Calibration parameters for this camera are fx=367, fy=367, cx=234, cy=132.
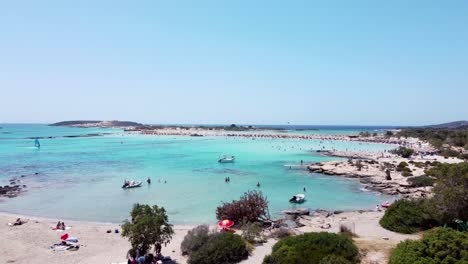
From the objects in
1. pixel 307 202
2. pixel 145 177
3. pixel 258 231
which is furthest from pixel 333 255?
pixel 145 177

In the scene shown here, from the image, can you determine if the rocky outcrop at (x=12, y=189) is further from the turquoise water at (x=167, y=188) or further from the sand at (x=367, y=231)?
the sand at (x=367, y=231)

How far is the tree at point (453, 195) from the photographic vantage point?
19969 millimetres

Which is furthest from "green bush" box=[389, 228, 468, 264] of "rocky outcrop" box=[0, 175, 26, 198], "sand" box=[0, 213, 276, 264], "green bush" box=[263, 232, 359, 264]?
"rocky outcrop" box=[0, 175, 26, 198]

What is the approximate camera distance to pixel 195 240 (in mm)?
18531

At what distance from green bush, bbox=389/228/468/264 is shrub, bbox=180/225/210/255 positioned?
28.5 feet

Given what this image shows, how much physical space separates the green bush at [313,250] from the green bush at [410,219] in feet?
24.3

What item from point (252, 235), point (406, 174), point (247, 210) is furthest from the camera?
point (406, 174)

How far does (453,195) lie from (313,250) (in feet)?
32.9

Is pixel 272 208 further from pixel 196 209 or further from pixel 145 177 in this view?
pixel 145 177

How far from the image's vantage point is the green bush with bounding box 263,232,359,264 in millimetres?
14582

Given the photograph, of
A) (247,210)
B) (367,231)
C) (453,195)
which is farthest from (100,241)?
(453,195)

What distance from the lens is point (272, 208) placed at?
31.6 m

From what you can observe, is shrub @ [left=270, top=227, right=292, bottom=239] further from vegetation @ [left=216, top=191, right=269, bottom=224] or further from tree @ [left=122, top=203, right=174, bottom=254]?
tree @ [left=122, top=203, right=174, bottom=254]

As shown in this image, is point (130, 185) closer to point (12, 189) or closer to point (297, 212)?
point (12, 189)
